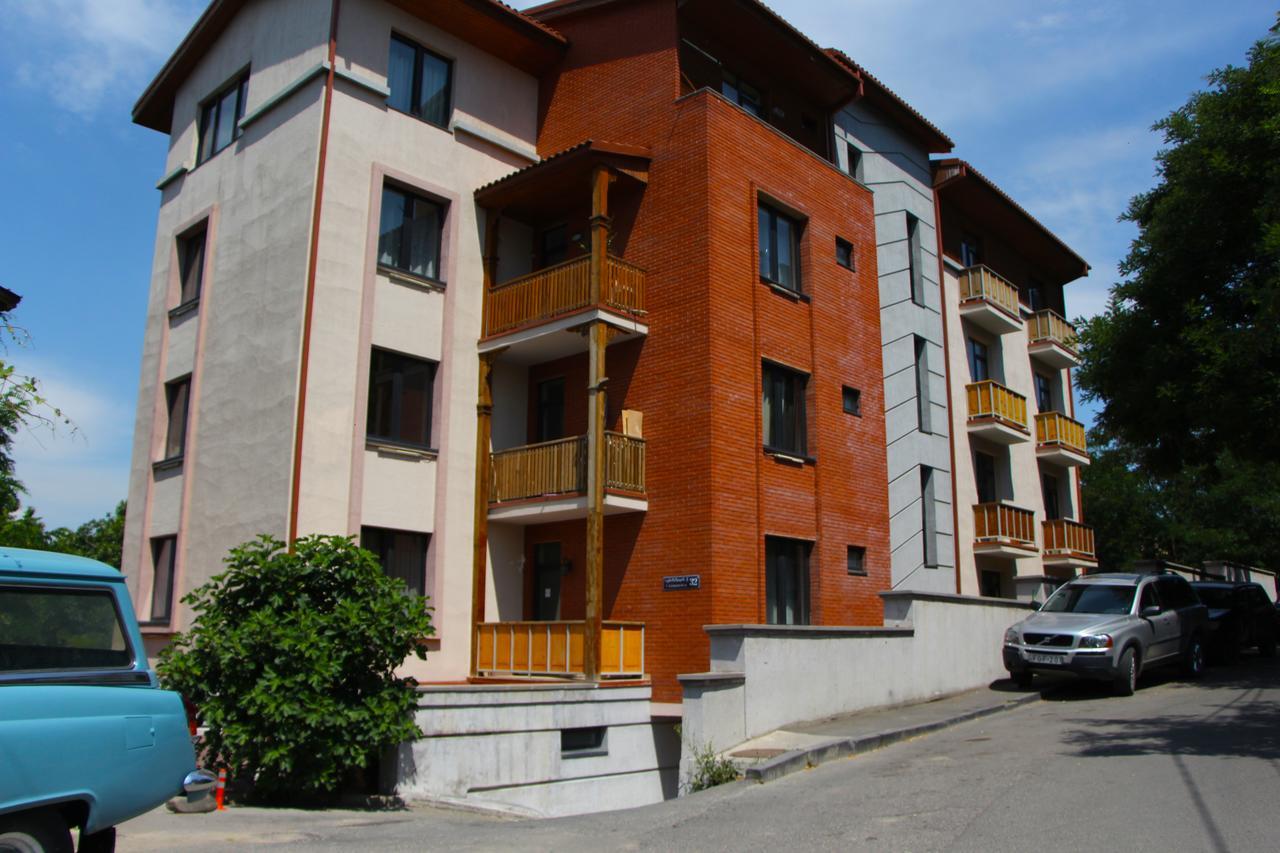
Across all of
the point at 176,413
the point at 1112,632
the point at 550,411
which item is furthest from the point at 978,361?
the point at 176,413

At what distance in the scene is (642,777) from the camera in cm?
1577

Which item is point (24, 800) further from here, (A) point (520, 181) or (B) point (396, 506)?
(A) point (520, 181)

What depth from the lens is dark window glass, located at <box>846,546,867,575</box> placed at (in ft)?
63.4

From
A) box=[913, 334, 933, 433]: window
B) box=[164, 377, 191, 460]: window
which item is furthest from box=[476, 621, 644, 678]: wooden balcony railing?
box=[913, 334, 933, 433]: window

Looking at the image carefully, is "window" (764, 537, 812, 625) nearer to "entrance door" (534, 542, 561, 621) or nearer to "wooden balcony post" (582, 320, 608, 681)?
"wooden balcony post" (582, 320, 608, 681)

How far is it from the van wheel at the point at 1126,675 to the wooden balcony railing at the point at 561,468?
7.96 meters

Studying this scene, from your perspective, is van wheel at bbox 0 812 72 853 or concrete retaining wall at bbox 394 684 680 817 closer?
van wheel at bbox 0 812 72 853

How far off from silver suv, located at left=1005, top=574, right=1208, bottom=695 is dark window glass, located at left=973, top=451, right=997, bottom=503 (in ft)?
25.3

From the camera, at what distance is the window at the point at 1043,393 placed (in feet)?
102

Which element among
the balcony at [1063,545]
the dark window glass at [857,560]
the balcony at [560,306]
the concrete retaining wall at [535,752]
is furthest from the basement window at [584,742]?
the balcony at [1063,545]

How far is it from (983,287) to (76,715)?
24.7 meters

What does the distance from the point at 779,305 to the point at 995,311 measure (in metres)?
10.6

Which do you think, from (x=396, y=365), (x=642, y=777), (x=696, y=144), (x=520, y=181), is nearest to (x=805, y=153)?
(x=696, y=144)

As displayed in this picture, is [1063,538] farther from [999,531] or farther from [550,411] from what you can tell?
[550,411]
